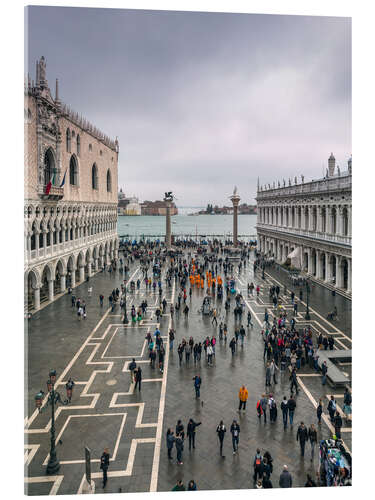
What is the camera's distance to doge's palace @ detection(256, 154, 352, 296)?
2880cm

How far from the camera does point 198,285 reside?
32.9 meters

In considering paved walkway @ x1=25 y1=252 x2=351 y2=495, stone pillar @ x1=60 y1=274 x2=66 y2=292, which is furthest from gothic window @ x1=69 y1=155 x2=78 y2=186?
paved walkway @ x1=25 y1=252 x2=351 y2=495

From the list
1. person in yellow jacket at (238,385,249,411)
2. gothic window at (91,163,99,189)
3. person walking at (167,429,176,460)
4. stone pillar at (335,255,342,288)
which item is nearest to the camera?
person walking at (167,429,176,460)

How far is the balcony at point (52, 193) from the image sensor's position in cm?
2491

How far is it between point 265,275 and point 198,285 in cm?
925

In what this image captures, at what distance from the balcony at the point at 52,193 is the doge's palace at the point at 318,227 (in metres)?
23.0

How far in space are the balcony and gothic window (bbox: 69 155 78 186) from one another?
5.99 metres

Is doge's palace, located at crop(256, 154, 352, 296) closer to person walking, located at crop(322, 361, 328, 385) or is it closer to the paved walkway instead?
the paved walkway

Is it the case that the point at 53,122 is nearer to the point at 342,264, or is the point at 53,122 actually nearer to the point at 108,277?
the point at 108,277

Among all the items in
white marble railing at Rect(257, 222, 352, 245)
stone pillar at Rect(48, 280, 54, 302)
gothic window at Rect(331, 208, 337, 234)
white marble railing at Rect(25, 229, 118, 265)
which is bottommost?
stone pillar at Rect(48, 280, 54, 302)

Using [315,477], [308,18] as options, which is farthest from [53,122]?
[315,477]

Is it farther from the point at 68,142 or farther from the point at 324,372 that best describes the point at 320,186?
the point at 68,142

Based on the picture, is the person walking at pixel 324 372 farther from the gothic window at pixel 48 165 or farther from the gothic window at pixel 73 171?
the gothic window at pixel 73 171

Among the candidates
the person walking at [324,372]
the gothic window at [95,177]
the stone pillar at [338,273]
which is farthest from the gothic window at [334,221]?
the gothic window at [95,177]
